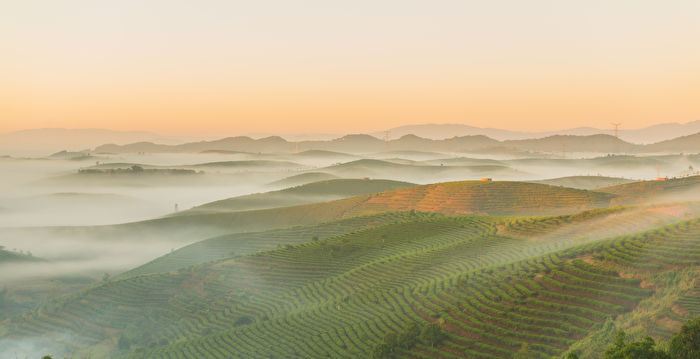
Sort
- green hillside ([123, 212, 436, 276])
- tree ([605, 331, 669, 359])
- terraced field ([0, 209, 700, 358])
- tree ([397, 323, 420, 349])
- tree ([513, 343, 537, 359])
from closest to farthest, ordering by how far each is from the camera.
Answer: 1. tree ([605, 331, 669, 359])
2. tree ([513, 343, 537, 359])
3. terraced field ([0, 209, 700, 358])
4. tree ([397, 323, 420, 349])
5. green hillside ([123, 212, 436, 276])

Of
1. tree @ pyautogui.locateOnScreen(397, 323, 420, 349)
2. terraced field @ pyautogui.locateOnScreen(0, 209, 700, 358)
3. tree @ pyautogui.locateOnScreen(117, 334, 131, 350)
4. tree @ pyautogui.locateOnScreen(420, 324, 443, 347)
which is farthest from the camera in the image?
tree @ pyautogui.locateOnScreen(117, 334, 131, 350)

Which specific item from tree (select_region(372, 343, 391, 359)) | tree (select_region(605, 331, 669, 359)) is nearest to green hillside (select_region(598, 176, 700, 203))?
tree (select_region(372, 343, 391, 359))

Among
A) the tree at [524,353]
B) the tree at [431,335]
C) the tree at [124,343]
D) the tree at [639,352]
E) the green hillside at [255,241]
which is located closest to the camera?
the tree at [639,352]

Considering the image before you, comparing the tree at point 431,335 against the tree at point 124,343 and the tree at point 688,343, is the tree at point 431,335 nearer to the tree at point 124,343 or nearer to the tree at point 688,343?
the tree at point 688,343

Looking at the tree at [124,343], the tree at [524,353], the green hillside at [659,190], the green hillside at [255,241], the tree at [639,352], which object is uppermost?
the green hillside at [659,190]

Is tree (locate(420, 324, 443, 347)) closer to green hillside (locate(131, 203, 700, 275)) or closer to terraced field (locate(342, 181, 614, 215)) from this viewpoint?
green hillside (locate(131, 203, 700, 275))

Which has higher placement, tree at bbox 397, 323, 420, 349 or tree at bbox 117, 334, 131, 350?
tree at bbox 397, 323, 420, 349

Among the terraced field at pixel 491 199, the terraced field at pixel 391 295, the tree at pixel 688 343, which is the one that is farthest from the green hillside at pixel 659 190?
the tree at pixel 688 343

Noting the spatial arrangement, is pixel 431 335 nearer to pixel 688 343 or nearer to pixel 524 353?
pixel 524 353
